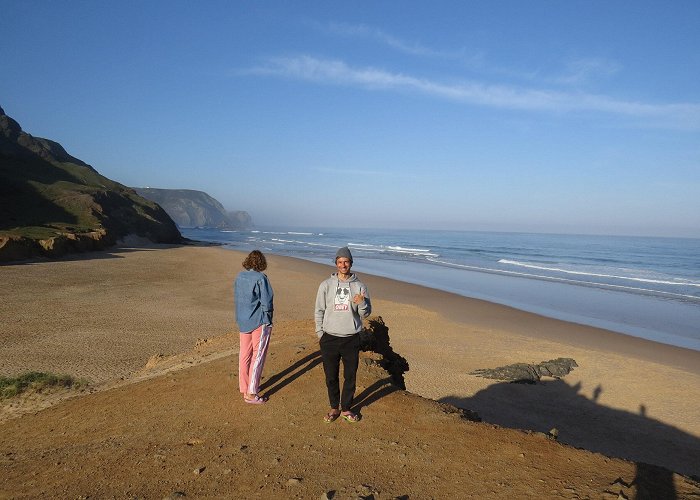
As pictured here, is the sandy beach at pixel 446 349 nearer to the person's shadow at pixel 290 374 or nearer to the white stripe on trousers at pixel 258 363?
the person's shadow at pixel 290 374

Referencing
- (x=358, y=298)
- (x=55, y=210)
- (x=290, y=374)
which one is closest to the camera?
(x=358, y=298)

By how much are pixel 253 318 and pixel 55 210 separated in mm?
49811

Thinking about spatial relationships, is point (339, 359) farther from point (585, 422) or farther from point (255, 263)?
point (585, 422)

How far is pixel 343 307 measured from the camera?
4715 mm

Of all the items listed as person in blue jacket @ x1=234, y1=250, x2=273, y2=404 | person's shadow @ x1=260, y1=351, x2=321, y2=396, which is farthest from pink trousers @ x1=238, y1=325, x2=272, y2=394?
person's shadow @ x1=260, y1=351, x2=321, y2=396

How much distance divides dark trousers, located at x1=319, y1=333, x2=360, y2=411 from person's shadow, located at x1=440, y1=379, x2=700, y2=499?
4.68 meters

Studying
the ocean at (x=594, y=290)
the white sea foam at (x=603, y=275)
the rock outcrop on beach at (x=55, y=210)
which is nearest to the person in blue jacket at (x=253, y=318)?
the ocean at (x=594, y=290)

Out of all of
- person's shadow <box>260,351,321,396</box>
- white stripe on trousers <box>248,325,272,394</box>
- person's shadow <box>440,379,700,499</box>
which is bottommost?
person's shadow <box>440,379,700,499</box>

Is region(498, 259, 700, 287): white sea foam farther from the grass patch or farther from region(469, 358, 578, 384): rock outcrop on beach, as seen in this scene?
the grass patch

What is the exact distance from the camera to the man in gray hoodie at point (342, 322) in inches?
186

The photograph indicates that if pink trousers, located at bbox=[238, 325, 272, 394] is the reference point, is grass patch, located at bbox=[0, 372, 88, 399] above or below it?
below

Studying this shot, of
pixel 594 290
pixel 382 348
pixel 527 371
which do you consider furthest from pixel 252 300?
pixel 594 290

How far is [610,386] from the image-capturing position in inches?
408

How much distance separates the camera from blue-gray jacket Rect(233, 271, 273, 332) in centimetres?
539
